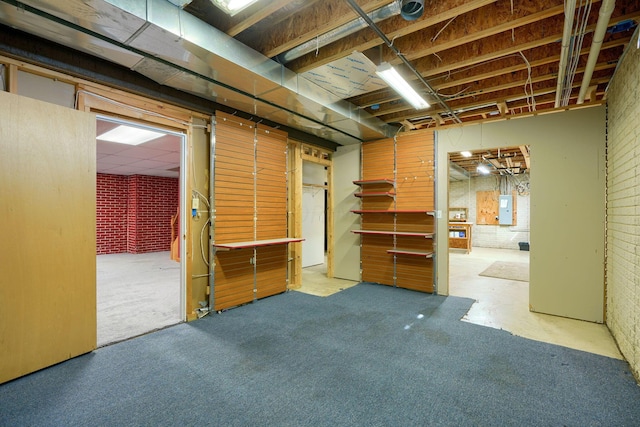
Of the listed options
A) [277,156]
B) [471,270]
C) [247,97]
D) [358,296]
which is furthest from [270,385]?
[471,270]

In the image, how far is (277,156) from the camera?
16.1ft

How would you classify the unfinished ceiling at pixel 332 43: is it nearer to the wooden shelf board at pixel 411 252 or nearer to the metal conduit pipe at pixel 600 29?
the metal conduit pipe at pixel 600 29

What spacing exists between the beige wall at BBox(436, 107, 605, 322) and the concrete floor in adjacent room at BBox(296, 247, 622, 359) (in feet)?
1.09

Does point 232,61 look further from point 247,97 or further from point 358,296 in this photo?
point 358,296

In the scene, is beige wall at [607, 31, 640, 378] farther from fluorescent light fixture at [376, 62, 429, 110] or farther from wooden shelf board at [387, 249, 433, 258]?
wooden shelf board at [387, 249, 433, 258]

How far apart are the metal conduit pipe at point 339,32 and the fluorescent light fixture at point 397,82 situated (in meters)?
0.51

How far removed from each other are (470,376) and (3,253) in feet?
12.9

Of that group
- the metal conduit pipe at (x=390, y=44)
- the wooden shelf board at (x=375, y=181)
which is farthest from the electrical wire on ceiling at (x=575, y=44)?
the wooden shelf board at (x=375, y=181)

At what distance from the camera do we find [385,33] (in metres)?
2.77

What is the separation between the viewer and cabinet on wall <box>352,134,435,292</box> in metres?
5.11

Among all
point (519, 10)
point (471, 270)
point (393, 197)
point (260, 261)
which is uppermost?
point (519, 10)

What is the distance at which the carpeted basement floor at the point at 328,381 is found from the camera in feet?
6.44

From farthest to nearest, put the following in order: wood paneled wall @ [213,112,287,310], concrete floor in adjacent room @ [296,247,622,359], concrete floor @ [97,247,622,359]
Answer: wood paneled wall @ [213,112,287,310], concrete floor @ [97,247,622,359], concrete floor in adjacent room @ [296,247,622,359]

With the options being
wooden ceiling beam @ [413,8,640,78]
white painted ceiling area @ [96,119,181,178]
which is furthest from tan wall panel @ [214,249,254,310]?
wooden ceiling beam @ [413,8,640,78]
